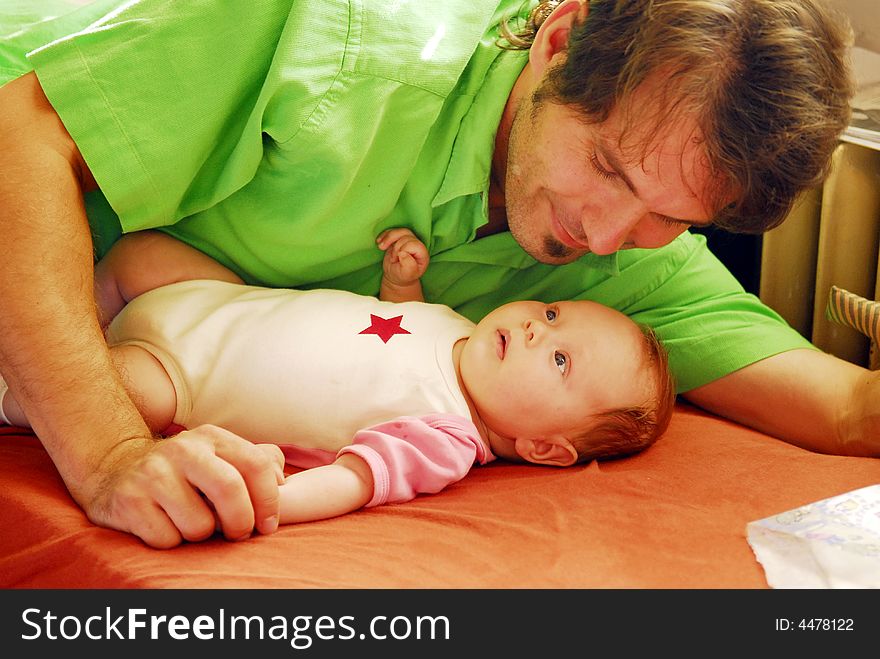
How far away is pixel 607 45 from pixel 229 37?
497mm

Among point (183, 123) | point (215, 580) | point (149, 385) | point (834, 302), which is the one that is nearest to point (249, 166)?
point (183, 123)

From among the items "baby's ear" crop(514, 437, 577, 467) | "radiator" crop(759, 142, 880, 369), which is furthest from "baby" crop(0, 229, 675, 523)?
"radiator" crop(759, 142, 880, 369)

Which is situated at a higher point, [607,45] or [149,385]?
[607,45]

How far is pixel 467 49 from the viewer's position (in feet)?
4.66

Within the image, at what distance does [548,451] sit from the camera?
4.50 ft

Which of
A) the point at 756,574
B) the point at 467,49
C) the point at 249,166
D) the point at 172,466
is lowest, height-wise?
the point at 756,574

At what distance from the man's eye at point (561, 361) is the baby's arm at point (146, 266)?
515 millimetres

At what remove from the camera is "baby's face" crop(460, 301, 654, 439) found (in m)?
1.34

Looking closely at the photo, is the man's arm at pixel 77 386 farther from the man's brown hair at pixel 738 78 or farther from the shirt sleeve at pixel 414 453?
the man's brown hair at pixel 738 78

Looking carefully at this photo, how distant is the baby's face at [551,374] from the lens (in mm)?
1336

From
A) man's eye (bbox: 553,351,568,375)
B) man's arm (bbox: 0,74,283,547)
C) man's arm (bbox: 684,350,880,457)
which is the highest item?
man's arm (bbox: 0,74,283,547)

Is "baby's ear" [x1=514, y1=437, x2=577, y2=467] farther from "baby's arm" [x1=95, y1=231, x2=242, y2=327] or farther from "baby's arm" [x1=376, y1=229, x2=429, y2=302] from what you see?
"baby's arm" [x1=95, y1=231, x2=242, y2=327]

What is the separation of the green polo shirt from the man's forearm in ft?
0.17
